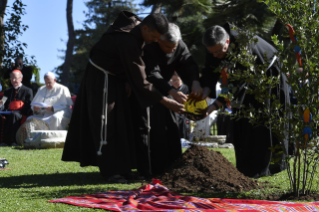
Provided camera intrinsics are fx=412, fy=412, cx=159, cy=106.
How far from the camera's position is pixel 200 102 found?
17.4 feet

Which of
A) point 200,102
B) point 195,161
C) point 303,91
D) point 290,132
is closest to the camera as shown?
point 303,91

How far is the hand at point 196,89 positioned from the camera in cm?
532

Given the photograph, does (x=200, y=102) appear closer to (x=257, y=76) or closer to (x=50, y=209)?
(x=257, y=76)

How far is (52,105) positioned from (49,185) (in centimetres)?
593

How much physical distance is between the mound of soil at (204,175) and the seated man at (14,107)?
6.54m

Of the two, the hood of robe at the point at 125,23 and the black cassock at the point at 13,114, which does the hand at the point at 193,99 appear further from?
the black cassock at the point at 13,114

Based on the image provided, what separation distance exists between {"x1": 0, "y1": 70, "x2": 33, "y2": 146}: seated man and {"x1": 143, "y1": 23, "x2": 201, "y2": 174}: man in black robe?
594cm

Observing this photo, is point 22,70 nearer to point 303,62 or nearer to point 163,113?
point 163,113

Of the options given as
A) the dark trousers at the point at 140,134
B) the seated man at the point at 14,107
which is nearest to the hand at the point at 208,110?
the dark trousers at the point at 140,134

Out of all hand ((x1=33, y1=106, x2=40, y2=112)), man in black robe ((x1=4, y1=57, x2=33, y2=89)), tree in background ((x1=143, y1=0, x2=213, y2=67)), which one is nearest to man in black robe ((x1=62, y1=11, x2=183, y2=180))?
tree in background ((x1=143, y1=0, x2=213, y2=67))

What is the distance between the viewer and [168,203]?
3.43 meters

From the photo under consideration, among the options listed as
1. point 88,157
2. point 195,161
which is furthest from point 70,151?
point 195,161

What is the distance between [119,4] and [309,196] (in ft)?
95.3

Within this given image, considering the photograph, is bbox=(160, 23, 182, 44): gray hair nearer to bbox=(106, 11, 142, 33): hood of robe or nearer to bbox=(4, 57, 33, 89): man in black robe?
Answer: bbox=(106, 11, 142, 33): hood of robe
